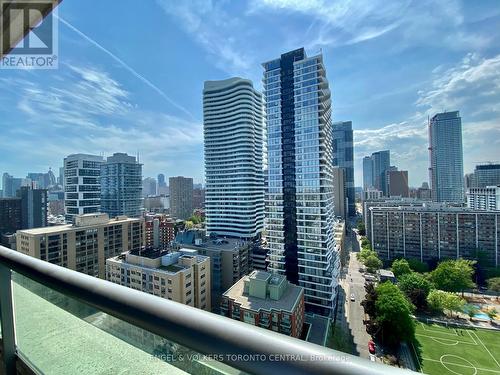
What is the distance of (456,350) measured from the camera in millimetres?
8773

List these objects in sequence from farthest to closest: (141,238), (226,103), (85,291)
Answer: (226,103)
(141,238)
(85,291)

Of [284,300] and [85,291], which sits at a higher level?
[85,291]

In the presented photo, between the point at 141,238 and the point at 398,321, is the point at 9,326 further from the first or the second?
the point at 141,238

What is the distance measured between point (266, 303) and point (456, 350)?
7.09 m

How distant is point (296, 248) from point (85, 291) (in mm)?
12890

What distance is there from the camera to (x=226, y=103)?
878 inches

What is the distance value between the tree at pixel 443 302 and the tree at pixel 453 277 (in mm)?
2147

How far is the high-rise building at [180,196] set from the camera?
3441cm

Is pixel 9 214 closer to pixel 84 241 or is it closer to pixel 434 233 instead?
pixel 84 241

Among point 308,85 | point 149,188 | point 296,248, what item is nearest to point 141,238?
point 296,248

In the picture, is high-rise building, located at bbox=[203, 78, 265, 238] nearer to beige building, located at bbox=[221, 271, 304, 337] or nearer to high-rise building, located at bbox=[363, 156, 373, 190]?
beige building, located at bbox=[221, 271, 304, 337]

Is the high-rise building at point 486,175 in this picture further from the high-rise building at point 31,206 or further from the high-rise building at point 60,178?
the high-rise building at point 60,178

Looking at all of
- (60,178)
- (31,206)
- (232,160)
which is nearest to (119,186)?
(31,206)

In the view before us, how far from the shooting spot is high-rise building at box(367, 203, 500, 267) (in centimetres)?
1653
